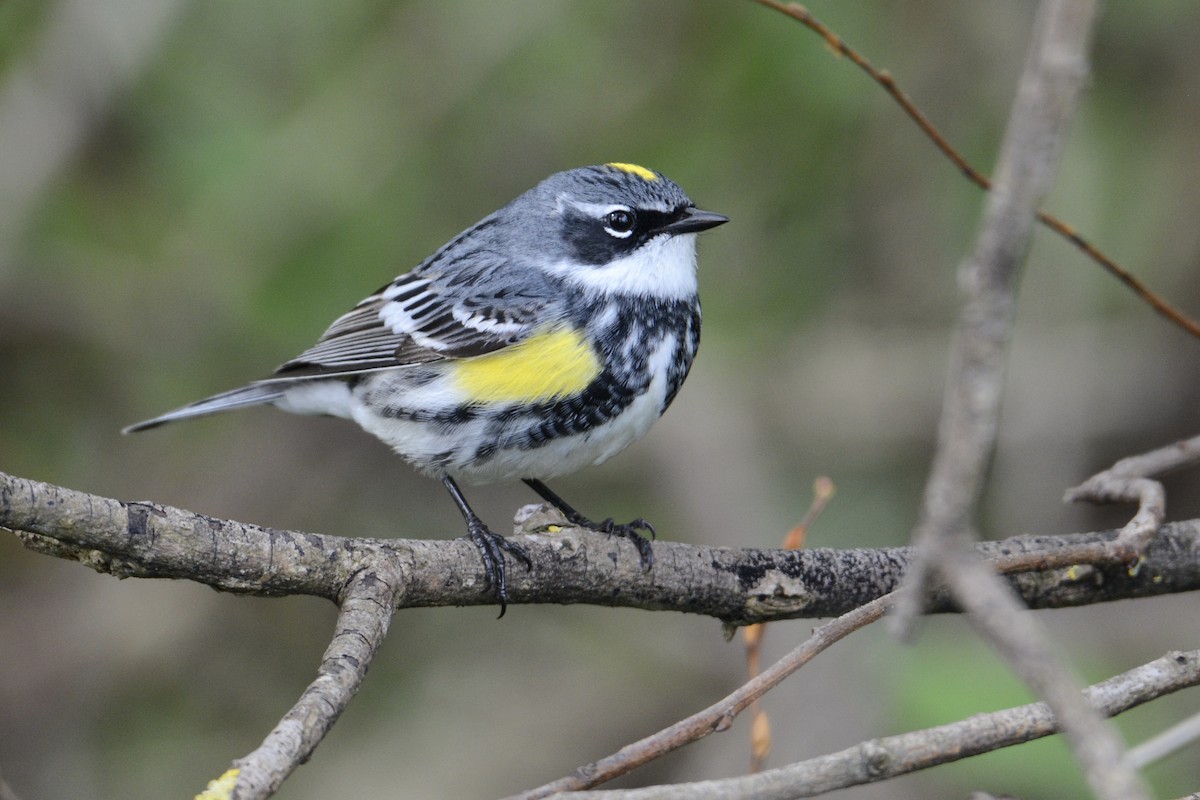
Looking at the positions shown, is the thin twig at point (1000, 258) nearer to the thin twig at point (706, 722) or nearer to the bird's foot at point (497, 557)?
the thin twig at point (706, 722)

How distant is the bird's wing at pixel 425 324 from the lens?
4270 mm

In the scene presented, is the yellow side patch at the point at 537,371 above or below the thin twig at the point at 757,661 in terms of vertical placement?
above

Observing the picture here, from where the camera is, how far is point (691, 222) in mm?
4336

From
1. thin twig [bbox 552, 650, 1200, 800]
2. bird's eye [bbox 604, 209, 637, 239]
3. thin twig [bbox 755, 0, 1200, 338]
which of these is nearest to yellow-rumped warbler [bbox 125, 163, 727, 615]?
bird's eye [bbox 604, 209, 637, 239]

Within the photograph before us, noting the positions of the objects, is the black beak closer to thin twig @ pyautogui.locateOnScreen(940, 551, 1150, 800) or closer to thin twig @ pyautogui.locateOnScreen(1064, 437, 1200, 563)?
thin twig @ pyautogui.locateOnScreen(1064, 437, 1200, 563)

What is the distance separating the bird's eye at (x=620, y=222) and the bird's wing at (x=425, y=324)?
1.16 feet

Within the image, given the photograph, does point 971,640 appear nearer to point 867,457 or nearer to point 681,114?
point 867,457

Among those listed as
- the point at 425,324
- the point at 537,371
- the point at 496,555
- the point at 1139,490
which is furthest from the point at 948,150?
the point at 425,324

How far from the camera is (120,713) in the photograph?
20.5 ft

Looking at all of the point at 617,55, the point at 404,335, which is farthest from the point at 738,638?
the point at 617,55

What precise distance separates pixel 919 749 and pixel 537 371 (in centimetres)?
210

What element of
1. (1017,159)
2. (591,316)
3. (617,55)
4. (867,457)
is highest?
(617,55)

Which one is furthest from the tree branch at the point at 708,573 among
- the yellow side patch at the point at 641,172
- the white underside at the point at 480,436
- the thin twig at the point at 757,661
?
the yellow side patch at the point at 641,172

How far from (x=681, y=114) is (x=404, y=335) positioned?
2707 millimetres
